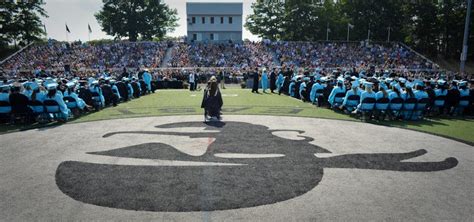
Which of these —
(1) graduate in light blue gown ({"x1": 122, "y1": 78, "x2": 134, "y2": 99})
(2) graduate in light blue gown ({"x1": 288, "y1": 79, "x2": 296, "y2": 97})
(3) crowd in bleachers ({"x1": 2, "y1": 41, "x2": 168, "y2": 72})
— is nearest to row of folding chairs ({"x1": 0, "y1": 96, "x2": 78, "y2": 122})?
(1) graduate in light blue gown ({"x1": 122, "y1": 78, "x2": 134, "y2": 99})

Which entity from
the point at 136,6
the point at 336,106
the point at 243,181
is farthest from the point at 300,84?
the point at 136,6

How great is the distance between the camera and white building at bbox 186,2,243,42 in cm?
6306

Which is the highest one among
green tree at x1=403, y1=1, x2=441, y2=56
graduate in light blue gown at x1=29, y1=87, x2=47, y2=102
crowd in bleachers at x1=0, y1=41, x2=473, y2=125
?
green tree at x1=403, y1=1, x2=441, y2=56

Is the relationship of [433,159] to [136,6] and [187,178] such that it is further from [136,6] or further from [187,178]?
[136,6]

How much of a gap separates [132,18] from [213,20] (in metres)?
15.5

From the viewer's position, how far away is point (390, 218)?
5.68 m

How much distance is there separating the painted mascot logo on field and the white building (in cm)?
5488

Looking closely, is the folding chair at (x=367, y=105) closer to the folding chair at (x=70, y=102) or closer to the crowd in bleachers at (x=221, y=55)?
the folding chair at (x=70, y=102)

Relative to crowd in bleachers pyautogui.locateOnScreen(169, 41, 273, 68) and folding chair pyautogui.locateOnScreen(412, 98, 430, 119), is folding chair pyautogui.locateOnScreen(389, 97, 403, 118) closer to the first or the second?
folding chair pyautogui.locateOnScreen(412, 98, 430, 119)

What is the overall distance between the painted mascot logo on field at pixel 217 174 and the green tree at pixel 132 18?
6086 cm

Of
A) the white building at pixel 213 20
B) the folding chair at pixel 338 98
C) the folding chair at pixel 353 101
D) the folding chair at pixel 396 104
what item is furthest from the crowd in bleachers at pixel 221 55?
the folding chair at pixel 396 104

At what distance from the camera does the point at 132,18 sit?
6612 centimetres

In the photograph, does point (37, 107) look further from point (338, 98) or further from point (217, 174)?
point (338, 98)

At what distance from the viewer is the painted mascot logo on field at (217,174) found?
21.0ft
